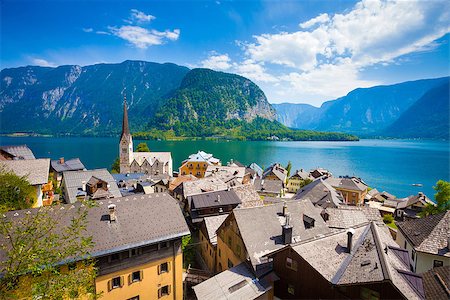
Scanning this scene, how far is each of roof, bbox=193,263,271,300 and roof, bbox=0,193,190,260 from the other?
430 cm

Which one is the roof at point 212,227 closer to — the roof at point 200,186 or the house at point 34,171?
the roof at point 200,186

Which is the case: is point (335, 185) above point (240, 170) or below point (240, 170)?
below

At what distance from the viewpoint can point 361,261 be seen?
14.3 metres

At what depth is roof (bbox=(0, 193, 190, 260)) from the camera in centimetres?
1653

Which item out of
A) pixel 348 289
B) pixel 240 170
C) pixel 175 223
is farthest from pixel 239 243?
pixel 240 170

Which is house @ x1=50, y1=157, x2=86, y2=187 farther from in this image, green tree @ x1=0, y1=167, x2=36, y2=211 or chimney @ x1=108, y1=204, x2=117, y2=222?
chimney @ x1=108, y1=204, x2=117, y2=222

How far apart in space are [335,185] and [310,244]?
56.4m

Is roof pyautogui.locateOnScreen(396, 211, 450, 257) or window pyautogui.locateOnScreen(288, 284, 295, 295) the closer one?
window pyautogui.locateOnScreen(288, 284, 295, 295)

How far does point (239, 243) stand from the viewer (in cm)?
2022

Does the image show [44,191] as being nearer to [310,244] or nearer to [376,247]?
[310,244]

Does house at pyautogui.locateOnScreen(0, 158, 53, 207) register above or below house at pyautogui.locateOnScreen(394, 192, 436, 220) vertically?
above

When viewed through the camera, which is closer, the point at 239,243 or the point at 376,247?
the point at 376,247

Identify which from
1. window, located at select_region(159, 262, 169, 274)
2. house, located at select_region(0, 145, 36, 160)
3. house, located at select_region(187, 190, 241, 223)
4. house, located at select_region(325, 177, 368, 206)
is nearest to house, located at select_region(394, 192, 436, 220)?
house, located at select_region(325, 177, 368, 206)

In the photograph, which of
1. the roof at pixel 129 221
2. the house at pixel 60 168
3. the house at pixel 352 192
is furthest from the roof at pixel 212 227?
the house at pixel 60 168
